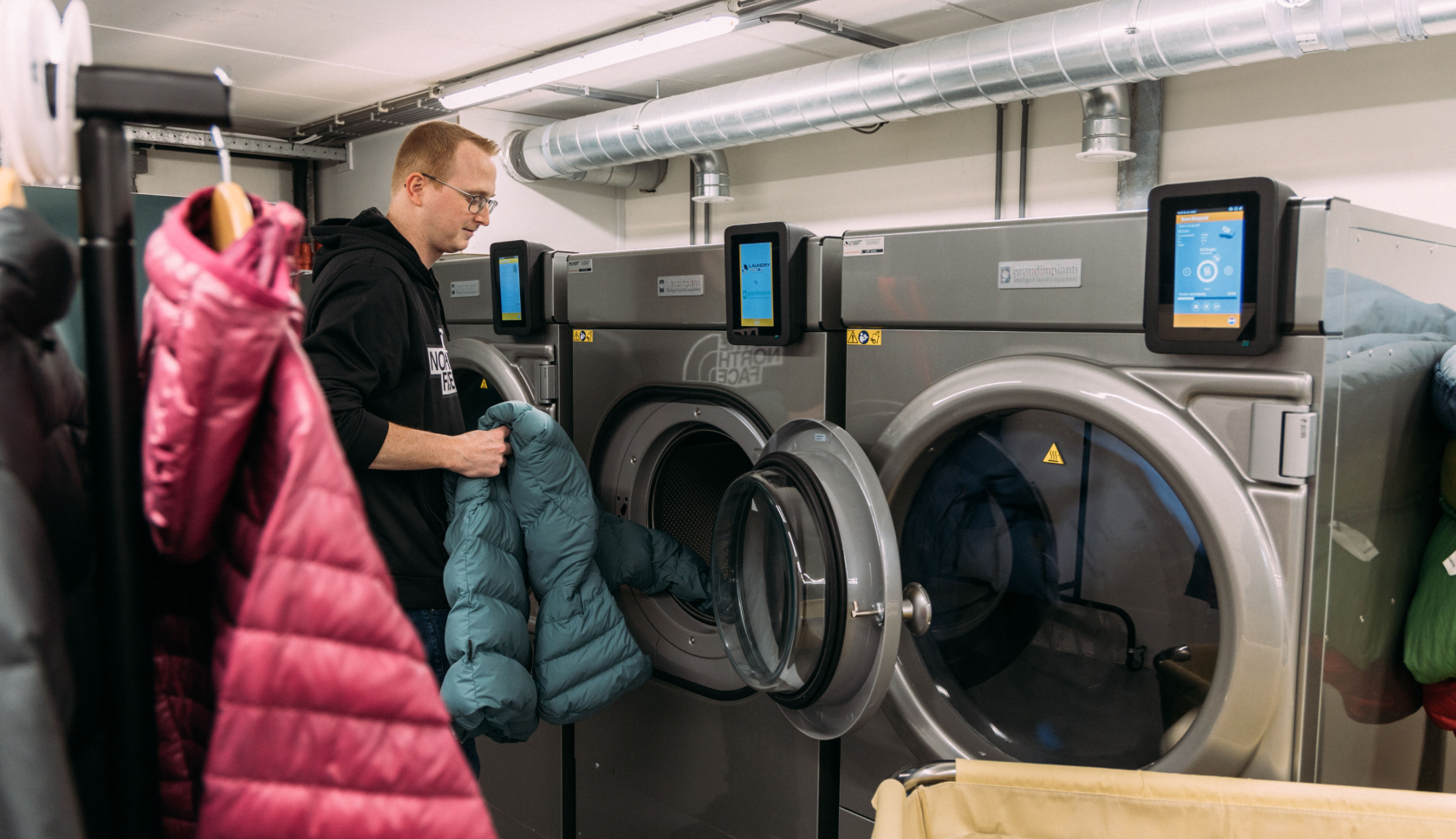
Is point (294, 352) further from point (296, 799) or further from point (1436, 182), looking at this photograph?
point (1436, 182)

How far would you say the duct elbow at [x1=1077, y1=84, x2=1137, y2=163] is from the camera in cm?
312

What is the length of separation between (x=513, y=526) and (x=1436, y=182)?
2.73 metres

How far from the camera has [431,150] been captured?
1.91 m

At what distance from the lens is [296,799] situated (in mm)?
550

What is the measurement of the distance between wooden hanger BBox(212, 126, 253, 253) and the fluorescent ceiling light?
2.56 m

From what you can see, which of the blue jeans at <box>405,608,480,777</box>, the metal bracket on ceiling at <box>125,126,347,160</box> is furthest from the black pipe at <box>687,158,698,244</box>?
the blue jeans at <box>405,608,480,777</box>

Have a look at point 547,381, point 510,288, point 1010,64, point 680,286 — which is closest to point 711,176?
point 1010,64

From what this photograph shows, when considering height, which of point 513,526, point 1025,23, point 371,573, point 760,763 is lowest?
point 760,763

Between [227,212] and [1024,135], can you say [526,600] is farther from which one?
[1024,135]

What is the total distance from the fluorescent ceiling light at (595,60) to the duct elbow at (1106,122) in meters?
1.18

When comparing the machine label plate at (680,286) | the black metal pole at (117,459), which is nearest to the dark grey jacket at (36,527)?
the black metal pole at (117,459)

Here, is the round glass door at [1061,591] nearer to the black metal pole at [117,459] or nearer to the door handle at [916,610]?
the door handle at [916,610]

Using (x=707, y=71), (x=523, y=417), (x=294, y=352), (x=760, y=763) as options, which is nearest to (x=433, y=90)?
(x=707, y=71)

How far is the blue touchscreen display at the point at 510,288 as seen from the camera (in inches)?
92.4
